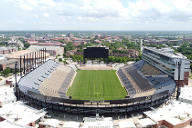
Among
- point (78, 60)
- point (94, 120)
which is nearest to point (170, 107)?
point (94, 120)

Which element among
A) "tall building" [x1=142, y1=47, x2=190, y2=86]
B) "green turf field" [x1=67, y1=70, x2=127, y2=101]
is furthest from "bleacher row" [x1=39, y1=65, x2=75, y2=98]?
"tall building" [x1=142, y1=47, x2=190, y2=86]

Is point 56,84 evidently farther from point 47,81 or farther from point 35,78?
point 35,78

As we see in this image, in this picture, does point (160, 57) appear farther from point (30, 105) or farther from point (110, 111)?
point (30, 105)

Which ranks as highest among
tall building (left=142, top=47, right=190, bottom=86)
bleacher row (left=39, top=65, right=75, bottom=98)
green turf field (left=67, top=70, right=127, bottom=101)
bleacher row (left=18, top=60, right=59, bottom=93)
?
tall building (left=142, top=47, right=190, bottom=86)

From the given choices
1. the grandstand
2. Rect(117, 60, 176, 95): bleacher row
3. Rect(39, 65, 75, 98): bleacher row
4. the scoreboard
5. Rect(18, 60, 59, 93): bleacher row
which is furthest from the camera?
the scoreboard

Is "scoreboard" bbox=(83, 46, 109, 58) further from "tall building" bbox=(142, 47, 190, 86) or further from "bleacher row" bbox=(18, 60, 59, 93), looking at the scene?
"tall building" bbox=(142, 47, 190, 86)

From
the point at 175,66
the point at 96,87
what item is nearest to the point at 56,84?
the point at 96,87

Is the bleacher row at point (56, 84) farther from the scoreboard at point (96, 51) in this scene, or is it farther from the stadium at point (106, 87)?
the scoreboard at point (96, 51)
